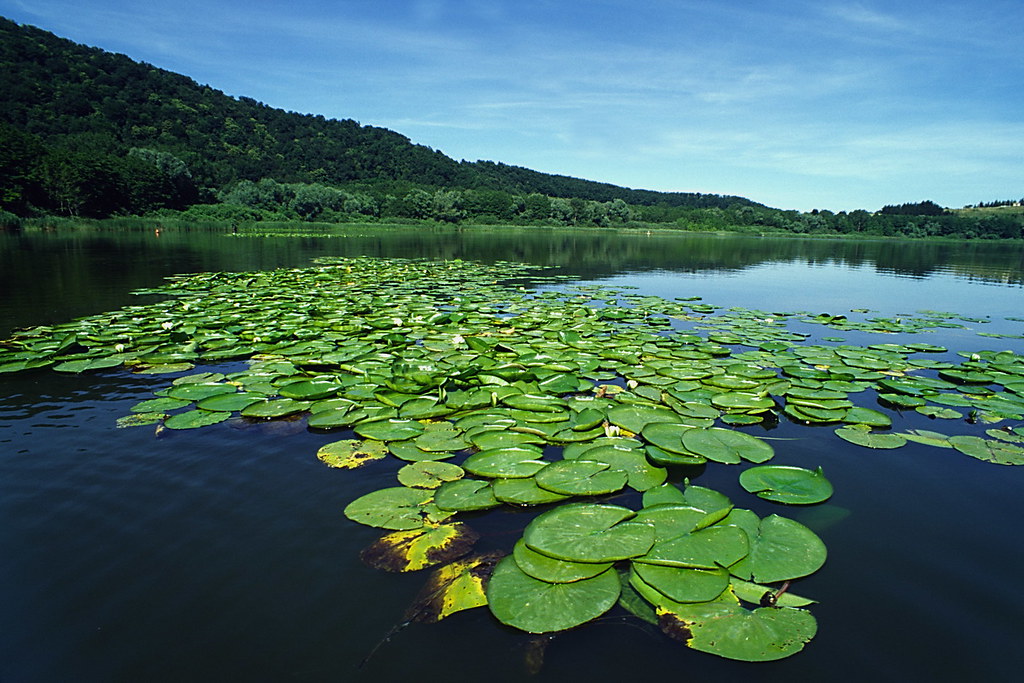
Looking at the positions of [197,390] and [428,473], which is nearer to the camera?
[428,473]

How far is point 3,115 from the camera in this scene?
211ft

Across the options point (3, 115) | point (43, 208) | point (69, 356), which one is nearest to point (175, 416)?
point (69, 356)

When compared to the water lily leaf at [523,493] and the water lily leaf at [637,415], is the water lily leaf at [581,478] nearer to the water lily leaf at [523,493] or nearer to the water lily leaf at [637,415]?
the water lily leaf at [523,493]

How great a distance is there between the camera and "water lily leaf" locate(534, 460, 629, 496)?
2.80 metres

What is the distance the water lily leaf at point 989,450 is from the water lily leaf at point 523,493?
319 cm

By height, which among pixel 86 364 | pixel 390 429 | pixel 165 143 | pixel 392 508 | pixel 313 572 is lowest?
pixel 313 572

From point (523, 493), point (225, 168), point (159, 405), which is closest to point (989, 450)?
point (523, 493)

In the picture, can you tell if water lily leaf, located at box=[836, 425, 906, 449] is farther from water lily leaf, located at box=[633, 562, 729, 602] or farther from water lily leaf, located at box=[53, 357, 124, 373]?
water lily leaf, located at box=[53, 357, 124, 373]

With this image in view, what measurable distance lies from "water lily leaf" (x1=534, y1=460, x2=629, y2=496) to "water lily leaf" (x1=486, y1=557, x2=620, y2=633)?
2.24 ft

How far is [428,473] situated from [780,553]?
2010mm

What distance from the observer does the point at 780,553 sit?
229 centimetres

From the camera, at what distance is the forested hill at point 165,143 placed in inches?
1817

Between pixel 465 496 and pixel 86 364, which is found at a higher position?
pixel 86 364

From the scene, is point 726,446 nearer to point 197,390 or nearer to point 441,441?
point 441,441
